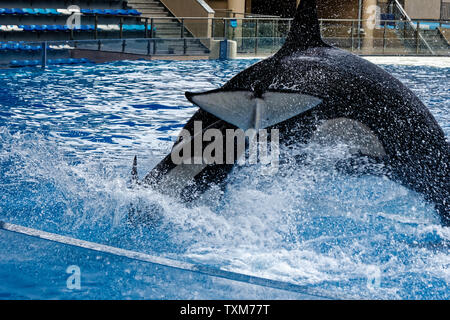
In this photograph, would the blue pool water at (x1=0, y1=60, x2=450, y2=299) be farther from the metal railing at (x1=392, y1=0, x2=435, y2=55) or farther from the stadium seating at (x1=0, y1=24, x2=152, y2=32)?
the metal railing at (x1=392, y1=0, x2=435, y2=55)

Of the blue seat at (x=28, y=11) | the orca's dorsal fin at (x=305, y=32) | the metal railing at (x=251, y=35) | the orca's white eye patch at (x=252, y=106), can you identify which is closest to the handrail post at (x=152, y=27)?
the metal railing at (x=251, y=35)

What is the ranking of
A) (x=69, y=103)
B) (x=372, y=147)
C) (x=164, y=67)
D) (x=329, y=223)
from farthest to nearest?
1. (x=164, y=67)
2. (x=69, y=103)
3. (x=329, y=223)
4. (x=372, y=147)

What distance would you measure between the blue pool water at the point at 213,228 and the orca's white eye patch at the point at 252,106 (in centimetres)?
82

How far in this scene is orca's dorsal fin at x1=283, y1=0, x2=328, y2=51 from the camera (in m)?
4.68

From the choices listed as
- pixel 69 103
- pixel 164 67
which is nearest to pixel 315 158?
pixel 69 103

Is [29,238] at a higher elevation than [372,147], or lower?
lower

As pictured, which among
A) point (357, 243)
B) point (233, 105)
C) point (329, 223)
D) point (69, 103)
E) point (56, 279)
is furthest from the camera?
point (69, 103)

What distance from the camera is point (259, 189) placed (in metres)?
5.33

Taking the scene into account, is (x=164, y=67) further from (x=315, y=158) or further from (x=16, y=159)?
(x=315, y=158)

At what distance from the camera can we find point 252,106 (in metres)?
3.14

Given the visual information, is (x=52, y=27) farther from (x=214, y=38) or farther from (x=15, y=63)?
(x=15, y=63)

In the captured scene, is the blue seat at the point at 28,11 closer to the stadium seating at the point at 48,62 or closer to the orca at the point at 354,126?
the stadium seating at the point at 48,62

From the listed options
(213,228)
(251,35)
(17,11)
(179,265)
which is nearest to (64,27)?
(17,11)
